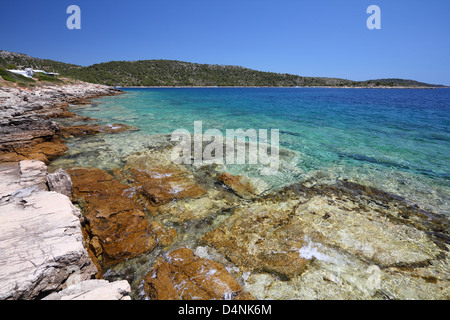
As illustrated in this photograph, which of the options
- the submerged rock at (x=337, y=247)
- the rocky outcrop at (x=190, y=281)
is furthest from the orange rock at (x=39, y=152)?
the submerged rock at (x=337, y=247)

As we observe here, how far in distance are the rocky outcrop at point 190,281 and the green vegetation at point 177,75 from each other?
4221 inches

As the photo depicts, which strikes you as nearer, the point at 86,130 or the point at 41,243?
the point at 41,243

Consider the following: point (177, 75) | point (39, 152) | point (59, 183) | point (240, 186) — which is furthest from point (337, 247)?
point (177, 75)

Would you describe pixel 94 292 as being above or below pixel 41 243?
below

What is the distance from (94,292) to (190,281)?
4.92 ft

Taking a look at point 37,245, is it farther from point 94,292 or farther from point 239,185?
point 239,185

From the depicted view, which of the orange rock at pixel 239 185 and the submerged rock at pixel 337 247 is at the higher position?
the orange rock at pixel 239 185

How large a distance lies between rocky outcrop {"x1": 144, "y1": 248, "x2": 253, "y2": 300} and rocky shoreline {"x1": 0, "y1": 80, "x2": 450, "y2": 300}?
2 centimetres

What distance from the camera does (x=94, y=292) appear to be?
8.63 ft

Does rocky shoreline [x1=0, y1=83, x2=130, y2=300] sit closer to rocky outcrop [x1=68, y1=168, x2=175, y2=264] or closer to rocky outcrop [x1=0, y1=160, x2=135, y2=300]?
rocky outcrop [x1=0, y1=160, x2=135, y2=300]

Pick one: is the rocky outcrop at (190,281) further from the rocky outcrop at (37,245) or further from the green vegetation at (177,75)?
the green vegetation at (177,75)

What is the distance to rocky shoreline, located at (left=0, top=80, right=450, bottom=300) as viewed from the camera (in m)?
3.22

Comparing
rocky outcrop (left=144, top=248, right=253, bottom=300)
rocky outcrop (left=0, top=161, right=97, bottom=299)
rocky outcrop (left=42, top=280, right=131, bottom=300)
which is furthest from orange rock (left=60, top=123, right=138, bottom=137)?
rocky outcrop (left=42, top=280, right=131, bottom=300)

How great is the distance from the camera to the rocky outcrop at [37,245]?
2.65 metres
